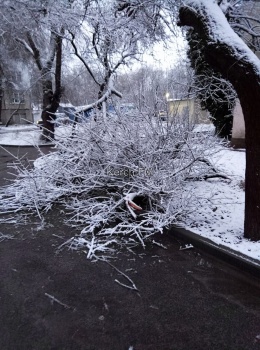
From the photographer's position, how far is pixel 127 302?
2.86m

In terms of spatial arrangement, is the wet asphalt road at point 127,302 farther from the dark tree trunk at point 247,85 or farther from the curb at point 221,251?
the dark tree trunk at point 247,85

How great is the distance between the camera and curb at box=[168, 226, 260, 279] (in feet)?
10.8

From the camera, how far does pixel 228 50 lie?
3375 millimetres

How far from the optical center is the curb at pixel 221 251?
10.8 ft

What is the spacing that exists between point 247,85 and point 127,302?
9.15 ft

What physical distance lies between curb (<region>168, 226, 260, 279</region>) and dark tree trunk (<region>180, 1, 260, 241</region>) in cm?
50

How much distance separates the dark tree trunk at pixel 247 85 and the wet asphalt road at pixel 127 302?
823 mm

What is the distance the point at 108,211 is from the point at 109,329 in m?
2.45

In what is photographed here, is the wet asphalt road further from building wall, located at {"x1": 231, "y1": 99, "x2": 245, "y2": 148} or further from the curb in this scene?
building wall, located at {"x1": 231, "y1": 99, "x2": 245, "y2": 148}

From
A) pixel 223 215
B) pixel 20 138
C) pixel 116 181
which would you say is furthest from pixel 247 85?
pixel 20 138

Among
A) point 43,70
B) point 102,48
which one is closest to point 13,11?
point 102,48

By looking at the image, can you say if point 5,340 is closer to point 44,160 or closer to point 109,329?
point 109,329

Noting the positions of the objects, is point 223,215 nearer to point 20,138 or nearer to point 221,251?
point 221,251

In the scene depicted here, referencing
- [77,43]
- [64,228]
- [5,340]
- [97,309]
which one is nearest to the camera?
[5,340]
